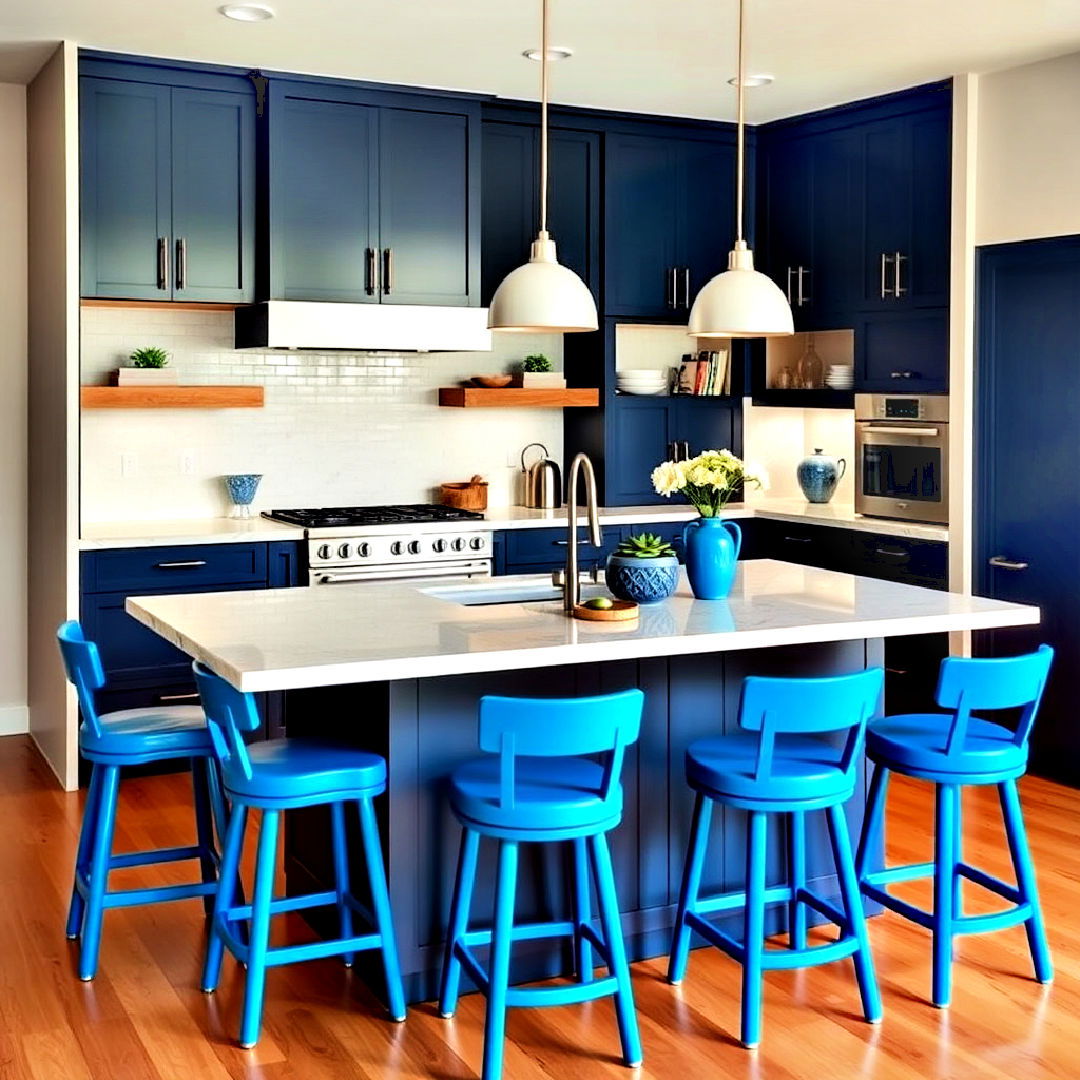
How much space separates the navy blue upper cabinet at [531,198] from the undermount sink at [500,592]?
8.07 feet

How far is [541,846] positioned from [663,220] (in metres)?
3.96

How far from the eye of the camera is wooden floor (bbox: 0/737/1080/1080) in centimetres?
335

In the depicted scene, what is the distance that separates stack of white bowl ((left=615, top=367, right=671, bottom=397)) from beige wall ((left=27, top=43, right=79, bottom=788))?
2.61m

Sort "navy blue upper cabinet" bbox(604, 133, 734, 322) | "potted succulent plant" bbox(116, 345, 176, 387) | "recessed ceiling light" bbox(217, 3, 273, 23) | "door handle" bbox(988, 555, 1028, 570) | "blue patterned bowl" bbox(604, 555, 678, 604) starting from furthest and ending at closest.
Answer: "navy blue upper cabinet" bbox(604, 133, 734, 322)
"potted succulent plant" bbox(116, 345, 176, 387)
"door handle" bbox(988, 555, 1028, 570)
"recessed ceiling light" bbox(217, 3, 273, 23)
"blue patterned bowl" bbox(604, 555, 678, 604)

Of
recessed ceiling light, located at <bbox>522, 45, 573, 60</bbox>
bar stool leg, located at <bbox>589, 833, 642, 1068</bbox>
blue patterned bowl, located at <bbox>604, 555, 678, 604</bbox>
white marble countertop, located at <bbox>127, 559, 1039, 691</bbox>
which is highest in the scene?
recessed ceiling light, located at <bbox>522, 45, 573, 60</bbox>

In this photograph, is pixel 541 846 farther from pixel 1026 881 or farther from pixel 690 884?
pixel 1026 881

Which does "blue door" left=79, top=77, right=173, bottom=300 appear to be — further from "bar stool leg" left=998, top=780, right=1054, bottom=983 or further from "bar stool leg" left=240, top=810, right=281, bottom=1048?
"bar stool leg" left=998, top=780, right=1054, bottom=983

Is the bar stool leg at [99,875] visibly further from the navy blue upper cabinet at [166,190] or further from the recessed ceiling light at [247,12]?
the recessed ceiling light at [247,12]

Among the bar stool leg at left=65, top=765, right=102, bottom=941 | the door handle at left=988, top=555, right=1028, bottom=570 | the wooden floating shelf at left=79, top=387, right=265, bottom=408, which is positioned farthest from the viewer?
the wooden floating shelf at left=79, top=387, right=265, bottom=408

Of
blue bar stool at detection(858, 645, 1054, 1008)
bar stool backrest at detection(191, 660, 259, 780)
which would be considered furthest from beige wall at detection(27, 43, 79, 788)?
blue bar stool at detection(858, 645, 1054, 1008)

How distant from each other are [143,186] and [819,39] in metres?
2.66

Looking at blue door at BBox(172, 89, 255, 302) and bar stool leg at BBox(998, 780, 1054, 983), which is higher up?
blue door at BBox(172, 89, 255, 302)

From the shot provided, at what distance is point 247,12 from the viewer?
16.8ft

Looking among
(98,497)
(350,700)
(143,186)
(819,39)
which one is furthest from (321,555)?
(819,39)
